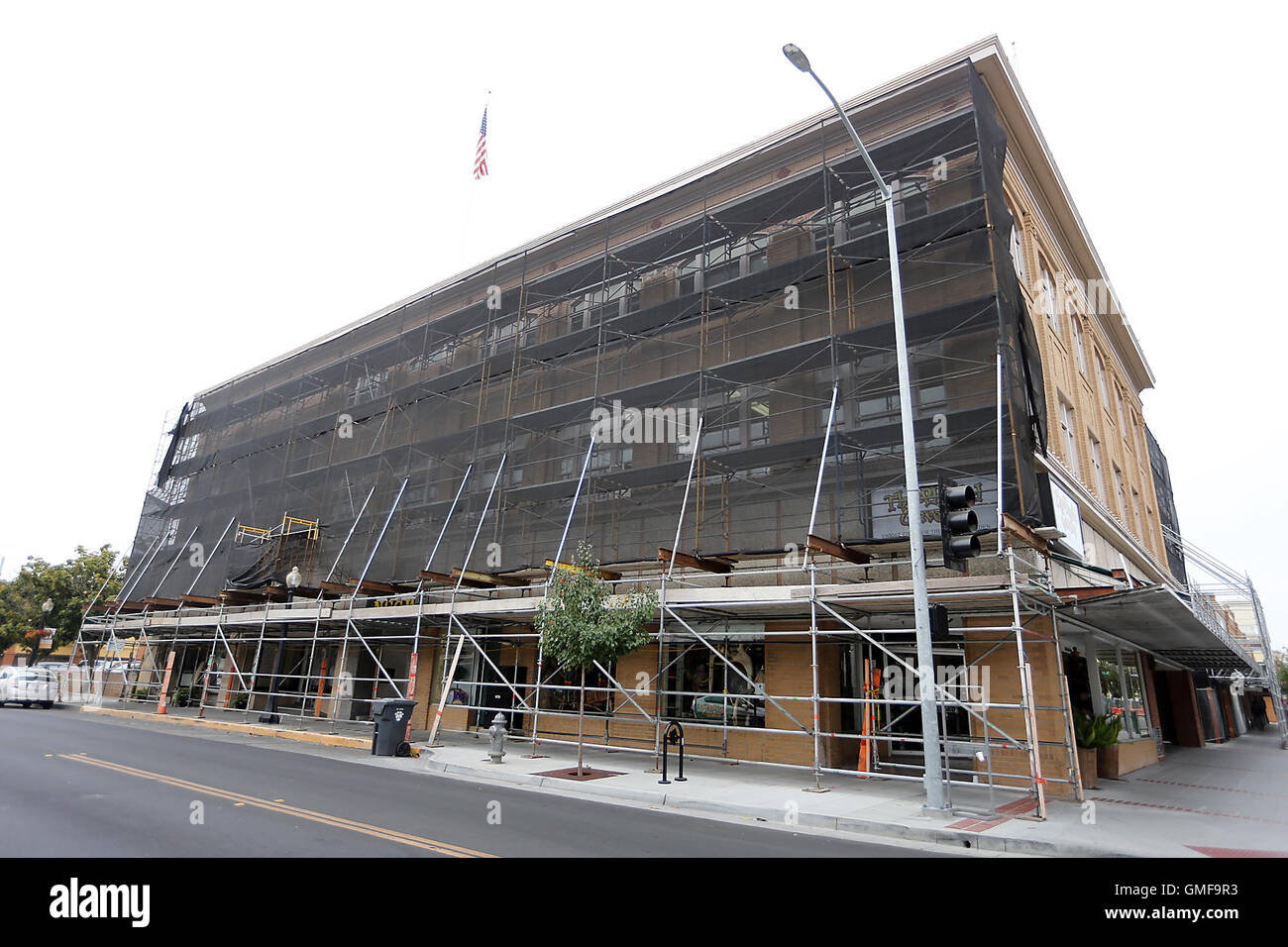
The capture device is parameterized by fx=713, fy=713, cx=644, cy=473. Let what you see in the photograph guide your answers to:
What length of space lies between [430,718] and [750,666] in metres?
10.6

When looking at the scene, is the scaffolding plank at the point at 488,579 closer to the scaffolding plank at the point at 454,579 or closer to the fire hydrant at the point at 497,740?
the scaffolding plank at the point at 454,579

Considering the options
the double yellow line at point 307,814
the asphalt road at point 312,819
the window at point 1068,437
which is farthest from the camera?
the window at point 1068,437

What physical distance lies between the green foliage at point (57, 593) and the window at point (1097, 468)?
1722 inches

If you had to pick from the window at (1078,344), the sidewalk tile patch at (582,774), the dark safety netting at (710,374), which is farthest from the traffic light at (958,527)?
the window at (1078,344)

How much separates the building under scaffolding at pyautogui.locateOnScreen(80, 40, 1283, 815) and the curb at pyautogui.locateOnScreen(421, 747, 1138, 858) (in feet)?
4.93

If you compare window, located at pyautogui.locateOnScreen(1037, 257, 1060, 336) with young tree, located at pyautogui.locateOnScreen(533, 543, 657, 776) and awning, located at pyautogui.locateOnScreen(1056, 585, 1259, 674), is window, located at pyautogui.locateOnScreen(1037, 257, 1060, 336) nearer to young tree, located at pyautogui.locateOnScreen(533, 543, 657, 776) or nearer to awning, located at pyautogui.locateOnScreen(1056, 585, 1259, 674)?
awning, located at pyautogui.locateOnScreen(1056, 585, 1259, 674)

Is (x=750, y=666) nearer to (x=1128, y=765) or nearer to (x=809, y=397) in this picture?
(x=809, y=397)

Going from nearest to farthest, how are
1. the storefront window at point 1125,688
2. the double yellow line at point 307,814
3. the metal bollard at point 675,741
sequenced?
1. the double yellow line at point 307,814
2. the metal bollard at point 675,741
3. the storefront window at point 1125,688

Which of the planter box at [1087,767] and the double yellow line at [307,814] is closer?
the double yellow line at [307,814]

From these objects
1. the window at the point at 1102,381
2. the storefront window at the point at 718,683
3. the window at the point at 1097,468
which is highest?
the window at the point at 1102,381

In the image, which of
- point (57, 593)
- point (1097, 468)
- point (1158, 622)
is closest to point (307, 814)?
point (1158, 622)

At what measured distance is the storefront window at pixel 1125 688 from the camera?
17.4m

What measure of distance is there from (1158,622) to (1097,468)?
9.04m

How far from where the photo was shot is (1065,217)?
915 inches
